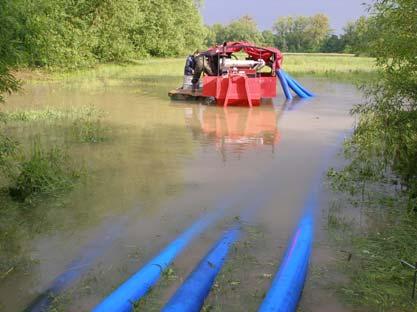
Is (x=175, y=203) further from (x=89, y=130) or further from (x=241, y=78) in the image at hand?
(x=241, y=78)

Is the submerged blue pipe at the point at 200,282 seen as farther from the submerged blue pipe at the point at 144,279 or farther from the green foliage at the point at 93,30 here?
the green foliage at the point at 93,30

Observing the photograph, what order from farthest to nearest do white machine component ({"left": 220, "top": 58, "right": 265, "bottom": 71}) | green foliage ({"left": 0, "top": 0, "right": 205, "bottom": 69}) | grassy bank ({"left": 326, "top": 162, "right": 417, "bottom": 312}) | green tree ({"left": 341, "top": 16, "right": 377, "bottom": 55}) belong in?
1. white machine component ({"left": 220, "top": 58, "right": 265, "bottom": 71})
2. green tree ({"left": 341, "top": 16, "right": 377, "bottom": 55})
3. green foliage ({"left": 0, "top": 0, "right": 205, "bottom": 69})
4. grassy bank ({"left": 326, "top": 162, "right": 417, "bottom": 312})

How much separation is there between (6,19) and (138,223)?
9.05 ft

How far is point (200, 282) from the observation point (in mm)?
4648

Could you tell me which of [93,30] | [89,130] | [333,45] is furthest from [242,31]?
[89,130]

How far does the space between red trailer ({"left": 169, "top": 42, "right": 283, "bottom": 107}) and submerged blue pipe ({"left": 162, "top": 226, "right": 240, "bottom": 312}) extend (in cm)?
1169

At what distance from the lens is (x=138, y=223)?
254 inches

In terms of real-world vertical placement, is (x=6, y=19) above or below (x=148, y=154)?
above

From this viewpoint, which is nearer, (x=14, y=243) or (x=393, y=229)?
(x=14, y=243)

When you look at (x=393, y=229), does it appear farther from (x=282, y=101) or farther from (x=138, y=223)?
(x=282, y=101)

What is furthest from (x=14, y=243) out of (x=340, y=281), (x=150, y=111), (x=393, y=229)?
(x=150, y=111)

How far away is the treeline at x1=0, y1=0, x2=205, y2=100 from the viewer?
6219mm

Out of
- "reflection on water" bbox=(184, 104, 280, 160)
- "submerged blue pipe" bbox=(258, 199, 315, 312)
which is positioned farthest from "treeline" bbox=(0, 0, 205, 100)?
"reflection on water" bbox=(184, 104, 280, 160)

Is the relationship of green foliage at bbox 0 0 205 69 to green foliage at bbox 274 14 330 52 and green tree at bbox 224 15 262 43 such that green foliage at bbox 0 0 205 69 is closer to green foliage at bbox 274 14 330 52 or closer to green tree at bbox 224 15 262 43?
green tree at bbox 224 15 262 43
